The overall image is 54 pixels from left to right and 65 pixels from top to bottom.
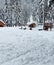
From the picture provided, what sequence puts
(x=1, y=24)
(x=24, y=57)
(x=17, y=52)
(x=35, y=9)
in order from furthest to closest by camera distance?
1. (x=35, y=9)
2. (x=1, y=24)
3. (x=17, y=52)
4. (x=24, y=57)

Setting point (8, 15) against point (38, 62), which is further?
point (8, 15)

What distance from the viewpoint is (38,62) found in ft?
39.0

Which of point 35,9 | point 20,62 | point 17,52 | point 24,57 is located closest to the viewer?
point 20,62

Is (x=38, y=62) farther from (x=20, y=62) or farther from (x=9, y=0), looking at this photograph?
(x=9, y=0)

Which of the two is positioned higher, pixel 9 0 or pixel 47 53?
pixel 9 0

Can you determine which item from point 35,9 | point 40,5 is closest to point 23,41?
A: point 40,5

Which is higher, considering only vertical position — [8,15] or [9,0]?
[9,0]

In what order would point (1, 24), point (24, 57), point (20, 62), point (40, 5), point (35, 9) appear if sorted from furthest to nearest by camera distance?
point (35, 9) → point (40, 5) → point (1, 24) → point (24, 57) → point (20, 62)

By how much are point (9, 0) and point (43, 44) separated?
4863cm

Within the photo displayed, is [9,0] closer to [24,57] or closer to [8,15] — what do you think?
[8,15]

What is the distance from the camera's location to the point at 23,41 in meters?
16.2

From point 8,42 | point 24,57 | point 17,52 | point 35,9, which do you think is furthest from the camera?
point 35,9

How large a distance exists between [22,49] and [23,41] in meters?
2.23

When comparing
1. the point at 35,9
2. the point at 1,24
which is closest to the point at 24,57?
the point at 1,24
